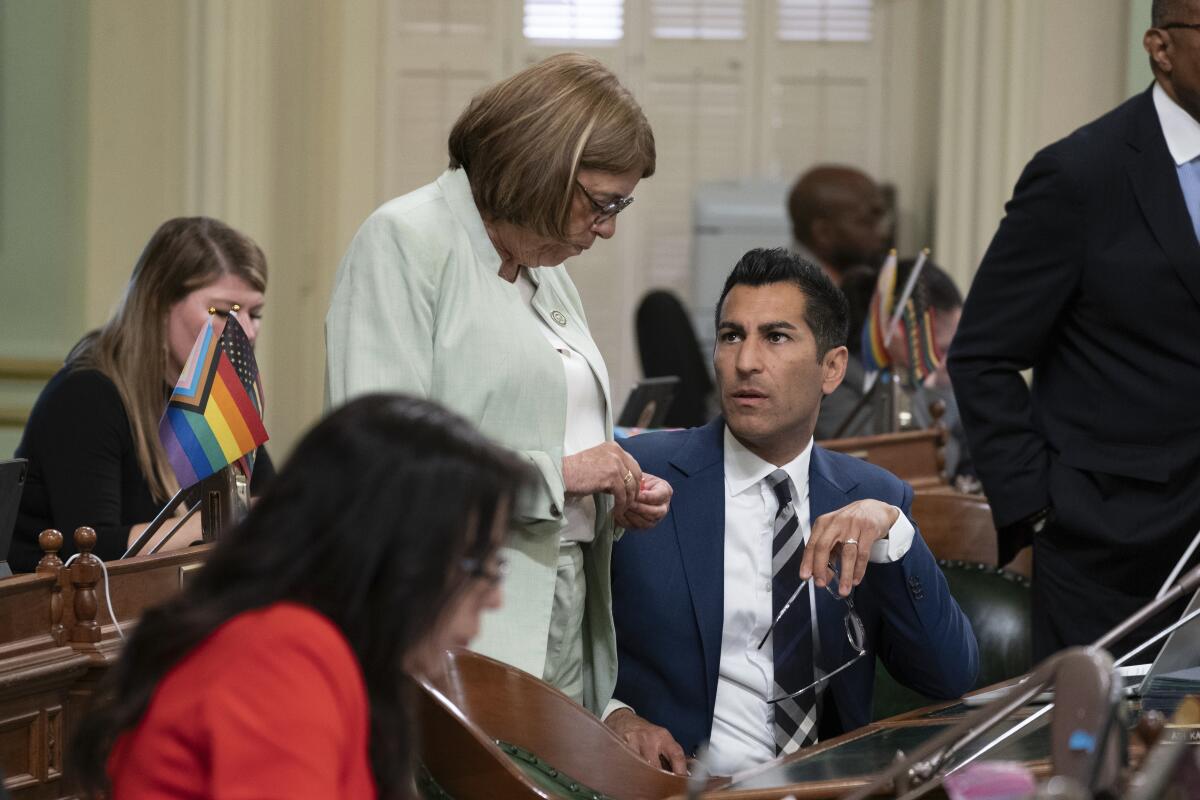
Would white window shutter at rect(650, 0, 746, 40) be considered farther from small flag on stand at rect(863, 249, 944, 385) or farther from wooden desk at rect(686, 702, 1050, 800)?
wooden desk at rect(686, 702, 1050, 800)

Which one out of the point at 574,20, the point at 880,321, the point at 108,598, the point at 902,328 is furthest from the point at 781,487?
the point at 574,20

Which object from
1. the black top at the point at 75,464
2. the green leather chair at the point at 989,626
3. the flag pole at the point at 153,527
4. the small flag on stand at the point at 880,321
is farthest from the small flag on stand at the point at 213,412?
the small flag on stand at the point at 880,321

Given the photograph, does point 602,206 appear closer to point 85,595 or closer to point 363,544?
point 85,595

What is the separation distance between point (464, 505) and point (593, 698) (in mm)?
1191

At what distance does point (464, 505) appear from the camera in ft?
3.98

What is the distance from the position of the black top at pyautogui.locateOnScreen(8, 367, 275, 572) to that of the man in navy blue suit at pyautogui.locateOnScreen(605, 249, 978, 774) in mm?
1086

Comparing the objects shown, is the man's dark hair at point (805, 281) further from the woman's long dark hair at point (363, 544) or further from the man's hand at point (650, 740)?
the woman's long dark hair at point (363, 544)

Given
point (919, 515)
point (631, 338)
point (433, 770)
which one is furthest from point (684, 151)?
point (433, 770)

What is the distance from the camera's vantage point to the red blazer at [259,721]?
1.11 metres

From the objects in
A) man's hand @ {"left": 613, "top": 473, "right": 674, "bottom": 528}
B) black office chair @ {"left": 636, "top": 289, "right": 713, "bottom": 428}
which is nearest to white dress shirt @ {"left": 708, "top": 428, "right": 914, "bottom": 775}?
man's hand @ {"left": 613, "top": 473, "right": 674, "bottom": 528}

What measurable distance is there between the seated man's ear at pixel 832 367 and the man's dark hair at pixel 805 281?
13 millimetres

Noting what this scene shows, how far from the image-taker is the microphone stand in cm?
122

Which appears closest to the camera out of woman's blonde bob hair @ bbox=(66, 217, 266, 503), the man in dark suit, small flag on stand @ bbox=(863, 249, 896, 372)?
the man in dark suit

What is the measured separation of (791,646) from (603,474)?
431 mm
